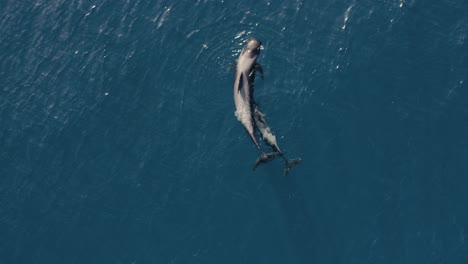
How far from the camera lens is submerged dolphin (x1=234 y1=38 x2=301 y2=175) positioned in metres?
48.8

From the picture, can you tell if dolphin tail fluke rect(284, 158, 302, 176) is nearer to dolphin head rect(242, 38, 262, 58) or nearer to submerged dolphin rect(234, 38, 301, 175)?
submerged dolphin rect(234, 38, 301, 175)

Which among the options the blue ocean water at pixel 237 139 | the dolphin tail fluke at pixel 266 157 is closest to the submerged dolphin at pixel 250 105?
the dolphin tail fluke at pixel 266 157

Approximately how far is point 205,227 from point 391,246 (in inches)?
645

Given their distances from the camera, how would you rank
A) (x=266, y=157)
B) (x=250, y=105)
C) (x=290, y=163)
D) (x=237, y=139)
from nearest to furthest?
(x=266, y=157), (x=290, y=163), (x=250, y=105), (x=237, y=139)

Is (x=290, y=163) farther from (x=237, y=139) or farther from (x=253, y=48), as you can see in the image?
(x=253, y=48)

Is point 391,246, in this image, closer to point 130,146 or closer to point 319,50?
point 319,50

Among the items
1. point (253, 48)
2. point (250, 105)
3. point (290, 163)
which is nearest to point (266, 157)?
point (290, 163)

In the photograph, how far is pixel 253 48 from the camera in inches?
2005

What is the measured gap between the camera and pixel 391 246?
157ft

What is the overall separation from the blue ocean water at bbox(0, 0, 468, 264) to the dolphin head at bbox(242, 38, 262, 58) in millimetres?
2074

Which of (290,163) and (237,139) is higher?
(237,139)

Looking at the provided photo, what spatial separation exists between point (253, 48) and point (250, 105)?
5564 mm

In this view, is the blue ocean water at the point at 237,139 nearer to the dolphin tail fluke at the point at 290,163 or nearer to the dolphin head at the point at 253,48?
the dolphin tail fluke at the point at 290,163

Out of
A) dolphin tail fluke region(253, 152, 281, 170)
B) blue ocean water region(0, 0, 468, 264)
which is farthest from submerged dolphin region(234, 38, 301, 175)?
blue ocean water region(0, 0, 468, 264)
